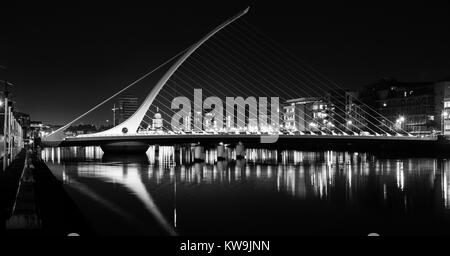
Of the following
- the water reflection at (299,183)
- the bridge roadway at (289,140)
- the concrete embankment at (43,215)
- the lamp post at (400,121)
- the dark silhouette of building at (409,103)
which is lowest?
the water reflection at (299,183)

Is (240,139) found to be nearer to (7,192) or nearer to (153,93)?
(153,93)

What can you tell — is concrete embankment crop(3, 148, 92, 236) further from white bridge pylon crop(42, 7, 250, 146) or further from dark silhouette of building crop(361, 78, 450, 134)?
dark silhouette of building crop(361, 78, 450, 134)

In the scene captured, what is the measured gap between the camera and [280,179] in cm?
3078

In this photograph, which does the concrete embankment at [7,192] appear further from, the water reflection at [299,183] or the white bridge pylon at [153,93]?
the white bridge pylon at [153,93]

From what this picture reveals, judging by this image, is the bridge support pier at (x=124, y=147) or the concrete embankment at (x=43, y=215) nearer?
the concrete embankment at (x=43, y=215)

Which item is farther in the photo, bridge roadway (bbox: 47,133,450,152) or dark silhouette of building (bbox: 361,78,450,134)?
dark silhouette of building (bbox: 361,78,450,134)

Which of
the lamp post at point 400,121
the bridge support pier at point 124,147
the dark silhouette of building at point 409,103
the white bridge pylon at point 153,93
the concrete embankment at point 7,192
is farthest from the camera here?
the lamp post at point 400,121

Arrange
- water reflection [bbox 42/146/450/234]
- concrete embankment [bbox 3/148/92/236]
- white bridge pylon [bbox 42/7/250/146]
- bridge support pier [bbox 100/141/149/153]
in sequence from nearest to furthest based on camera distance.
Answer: concrete embankment [bbox 3/148/92/236], water reflection [bbox 42/146/450/234], white bridge pylon [bbox 42/7/250/146], bridge support pier [bbox 100/141/149/153]

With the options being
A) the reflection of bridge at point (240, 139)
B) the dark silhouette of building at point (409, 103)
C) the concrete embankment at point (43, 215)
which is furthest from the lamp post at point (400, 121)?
the concrete embankment at point (43, 215)

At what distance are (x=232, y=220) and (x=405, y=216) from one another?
619 centimetres

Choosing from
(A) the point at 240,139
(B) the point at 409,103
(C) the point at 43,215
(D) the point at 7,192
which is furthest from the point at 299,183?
(B) the point at 409,103

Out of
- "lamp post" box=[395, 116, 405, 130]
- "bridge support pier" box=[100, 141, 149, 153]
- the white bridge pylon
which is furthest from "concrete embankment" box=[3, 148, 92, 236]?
"lamp post" box=[395, 116, 405, 130]

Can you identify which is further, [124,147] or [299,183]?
[124,147]
